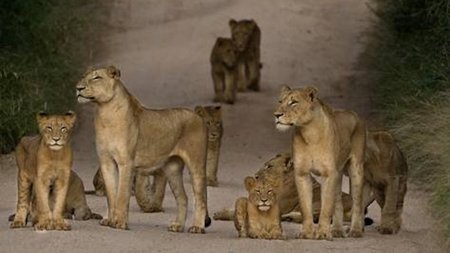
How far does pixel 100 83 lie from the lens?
43.5 feet

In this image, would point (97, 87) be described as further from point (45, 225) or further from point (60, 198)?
point (45, 225)

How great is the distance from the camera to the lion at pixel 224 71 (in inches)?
915

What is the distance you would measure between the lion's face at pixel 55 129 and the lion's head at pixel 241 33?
11030 mm

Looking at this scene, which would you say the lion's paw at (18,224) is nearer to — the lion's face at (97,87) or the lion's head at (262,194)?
the lion's face at (97,87)

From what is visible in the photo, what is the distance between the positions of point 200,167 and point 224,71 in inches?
385

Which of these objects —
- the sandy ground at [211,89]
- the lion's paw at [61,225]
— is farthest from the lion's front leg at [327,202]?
the lion's paw at [61,225]

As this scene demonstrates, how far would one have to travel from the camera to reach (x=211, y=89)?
80.5ft

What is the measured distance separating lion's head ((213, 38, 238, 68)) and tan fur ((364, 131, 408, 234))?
30.4ft

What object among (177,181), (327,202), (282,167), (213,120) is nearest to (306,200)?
(327,202)

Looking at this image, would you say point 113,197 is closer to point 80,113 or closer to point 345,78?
point 80,113

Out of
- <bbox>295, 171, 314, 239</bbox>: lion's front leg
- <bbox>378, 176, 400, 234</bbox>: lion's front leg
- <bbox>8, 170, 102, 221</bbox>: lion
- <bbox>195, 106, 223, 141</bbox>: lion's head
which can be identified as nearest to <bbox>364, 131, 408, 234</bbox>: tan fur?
<bbox>378, 176, 400, 234</bbox>: lion's front leg

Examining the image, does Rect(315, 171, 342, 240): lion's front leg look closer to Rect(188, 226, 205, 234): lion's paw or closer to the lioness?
Rect(188, 226, 205, 234): lion's paw

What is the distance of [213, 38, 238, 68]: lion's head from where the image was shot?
23250mm

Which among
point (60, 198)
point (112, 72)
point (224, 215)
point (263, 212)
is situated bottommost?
point (224, 215)
